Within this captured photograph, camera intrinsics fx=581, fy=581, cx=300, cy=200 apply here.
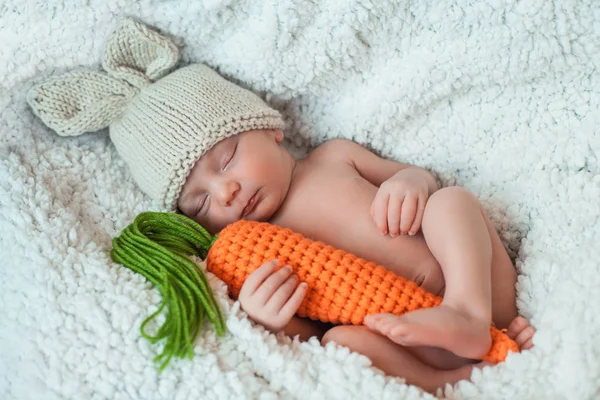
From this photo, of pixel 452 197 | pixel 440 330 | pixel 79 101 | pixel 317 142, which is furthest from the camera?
pixel 317 142

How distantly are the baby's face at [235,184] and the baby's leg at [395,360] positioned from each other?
1.27ft

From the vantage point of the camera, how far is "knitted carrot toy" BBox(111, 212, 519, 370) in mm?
1028

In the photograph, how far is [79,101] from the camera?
55.1 inches

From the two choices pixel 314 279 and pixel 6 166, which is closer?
pixel 314 279

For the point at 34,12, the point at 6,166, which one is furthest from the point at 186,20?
the point at 6,166

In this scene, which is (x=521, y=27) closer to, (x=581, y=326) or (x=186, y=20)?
(x=581, y=326)

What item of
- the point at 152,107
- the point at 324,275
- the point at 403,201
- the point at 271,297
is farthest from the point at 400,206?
the point at 152,107

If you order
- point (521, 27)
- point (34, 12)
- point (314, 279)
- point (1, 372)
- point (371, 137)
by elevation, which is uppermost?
point (521, 27)

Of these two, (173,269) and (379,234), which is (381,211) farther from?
(173,269)

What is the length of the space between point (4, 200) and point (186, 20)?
0.60 metres

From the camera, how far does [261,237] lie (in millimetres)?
1168

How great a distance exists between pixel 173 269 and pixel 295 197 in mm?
386

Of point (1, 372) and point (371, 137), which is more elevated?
point (371, 137)

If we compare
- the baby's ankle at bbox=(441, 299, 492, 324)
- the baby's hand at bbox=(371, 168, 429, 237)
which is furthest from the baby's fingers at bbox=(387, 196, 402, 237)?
the baby's ankle at bbox=(441, 299, 492, 324)
